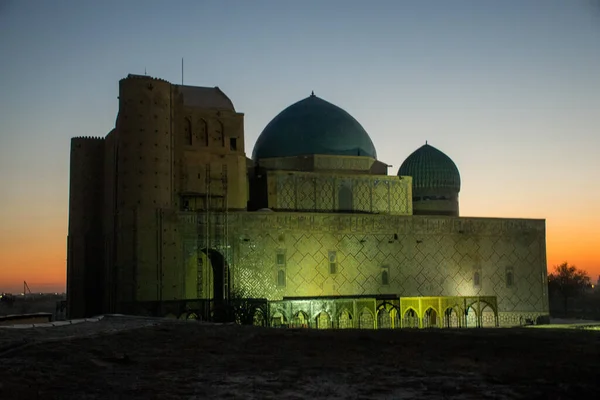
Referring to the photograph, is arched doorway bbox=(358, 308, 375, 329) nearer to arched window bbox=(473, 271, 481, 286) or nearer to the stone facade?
the stone facade

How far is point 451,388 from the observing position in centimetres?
996

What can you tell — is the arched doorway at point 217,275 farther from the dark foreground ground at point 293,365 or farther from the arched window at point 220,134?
the dark foreground ground at point 293,365

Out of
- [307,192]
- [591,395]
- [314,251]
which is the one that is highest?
[307,192]

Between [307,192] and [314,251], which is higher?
[307,192]

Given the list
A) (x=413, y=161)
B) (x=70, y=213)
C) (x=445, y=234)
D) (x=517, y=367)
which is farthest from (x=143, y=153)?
(x=517, y=367)

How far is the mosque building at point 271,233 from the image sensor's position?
106 feet

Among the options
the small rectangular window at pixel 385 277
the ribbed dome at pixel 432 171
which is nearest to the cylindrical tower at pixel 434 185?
the ribbed dome at pixel 432 171

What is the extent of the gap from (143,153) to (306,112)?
441 inches

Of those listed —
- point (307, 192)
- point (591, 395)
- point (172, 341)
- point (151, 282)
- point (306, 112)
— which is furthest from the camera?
point (306, 112)

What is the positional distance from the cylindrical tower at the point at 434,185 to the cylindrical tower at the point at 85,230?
17819 millimetres

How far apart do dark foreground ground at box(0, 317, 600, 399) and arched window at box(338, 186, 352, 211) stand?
2264 centimetres

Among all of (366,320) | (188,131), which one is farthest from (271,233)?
(188,131)

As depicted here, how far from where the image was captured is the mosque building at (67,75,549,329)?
3219 centimetres

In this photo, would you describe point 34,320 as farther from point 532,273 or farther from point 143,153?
point 532,273
